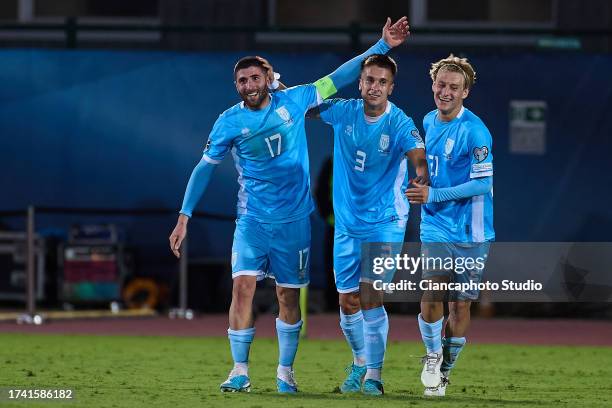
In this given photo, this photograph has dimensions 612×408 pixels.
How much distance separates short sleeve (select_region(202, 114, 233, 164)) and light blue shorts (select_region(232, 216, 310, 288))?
0.45 metres

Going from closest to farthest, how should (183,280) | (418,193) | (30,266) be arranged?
(418,193)
(30,266)
(183,280)

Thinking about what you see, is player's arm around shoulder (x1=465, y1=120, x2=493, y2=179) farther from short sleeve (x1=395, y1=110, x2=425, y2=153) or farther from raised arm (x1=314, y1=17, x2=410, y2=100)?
raised arm (x1=314, y1=17, x2=410, y2=100)

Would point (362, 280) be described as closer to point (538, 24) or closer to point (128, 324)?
point (128, 324)

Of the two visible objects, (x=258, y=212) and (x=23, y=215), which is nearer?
(x=258, y=212)

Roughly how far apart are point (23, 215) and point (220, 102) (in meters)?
2.61

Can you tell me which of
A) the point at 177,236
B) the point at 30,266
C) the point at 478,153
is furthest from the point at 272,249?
the point at 30,266

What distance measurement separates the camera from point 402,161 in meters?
10.2

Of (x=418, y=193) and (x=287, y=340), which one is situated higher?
(x=418, y=193)

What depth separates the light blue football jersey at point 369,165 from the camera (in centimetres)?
1002

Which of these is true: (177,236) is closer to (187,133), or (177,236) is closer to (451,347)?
(451,347)

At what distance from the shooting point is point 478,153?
9.95m

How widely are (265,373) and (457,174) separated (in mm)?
2641

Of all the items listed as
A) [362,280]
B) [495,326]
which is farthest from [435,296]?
[495,326]

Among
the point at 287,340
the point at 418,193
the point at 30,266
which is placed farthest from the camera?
the point at 30,266
